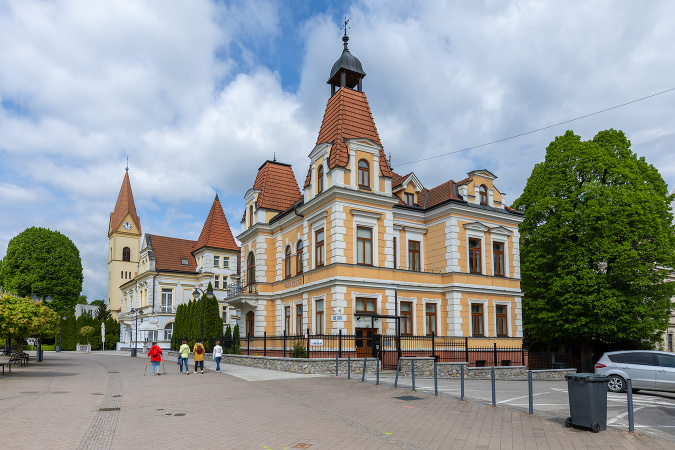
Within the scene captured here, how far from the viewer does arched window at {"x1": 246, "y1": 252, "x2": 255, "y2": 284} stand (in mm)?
→ 37000

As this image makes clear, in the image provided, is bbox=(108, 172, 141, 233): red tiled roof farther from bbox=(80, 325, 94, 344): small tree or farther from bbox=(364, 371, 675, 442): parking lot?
bbox=(364, 371, 675, 442): parking lot

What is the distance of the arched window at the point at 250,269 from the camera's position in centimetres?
3700

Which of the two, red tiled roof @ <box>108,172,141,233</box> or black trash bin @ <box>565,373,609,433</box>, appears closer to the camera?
black trash bin @ <box>565,373,609,433</box>

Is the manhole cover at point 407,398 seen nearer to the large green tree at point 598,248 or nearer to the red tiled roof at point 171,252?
the large green tree at point 598,248

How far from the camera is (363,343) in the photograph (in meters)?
27.3

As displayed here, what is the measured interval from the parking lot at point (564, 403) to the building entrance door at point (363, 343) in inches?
233

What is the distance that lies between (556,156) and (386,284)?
13.4 metres

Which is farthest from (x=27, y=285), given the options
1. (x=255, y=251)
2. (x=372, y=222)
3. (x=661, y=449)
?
(x=661, y=449)

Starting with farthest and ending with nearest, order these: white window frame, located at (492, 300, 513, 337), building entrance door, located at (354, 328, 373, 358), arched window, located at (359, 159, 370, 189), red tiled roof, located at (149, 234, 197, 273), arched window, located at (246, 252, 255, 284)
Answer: red tiled roof, located at (149, 234, 197, 273) → arched window, located at (246, 252, 255, 284) → white window frame, located at (492, 300, 513, 337) → arched window, located at (359, 159, 370, 189) → building entrance door, located at (354, 328, 373, 358)

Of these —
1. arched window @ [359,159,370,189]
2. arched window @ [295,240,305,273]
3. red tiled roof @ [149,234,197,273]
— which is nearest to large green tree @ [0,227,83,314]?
red tiled roof @ [149,234,197,273]

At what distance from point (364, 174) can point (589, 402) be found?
2014 cm

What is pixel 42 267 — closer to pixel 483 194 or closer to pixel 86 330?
pixel 86 330

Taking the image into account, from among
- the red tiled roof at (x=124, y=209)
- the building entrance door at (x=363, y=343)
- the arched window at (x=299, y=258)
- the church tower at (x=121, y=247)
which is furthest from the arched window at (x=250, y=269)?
the red tiled roof at (x=124, y=209)

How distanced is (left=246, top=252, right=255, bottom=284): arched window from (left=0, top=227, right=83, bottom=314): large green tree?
110ft
